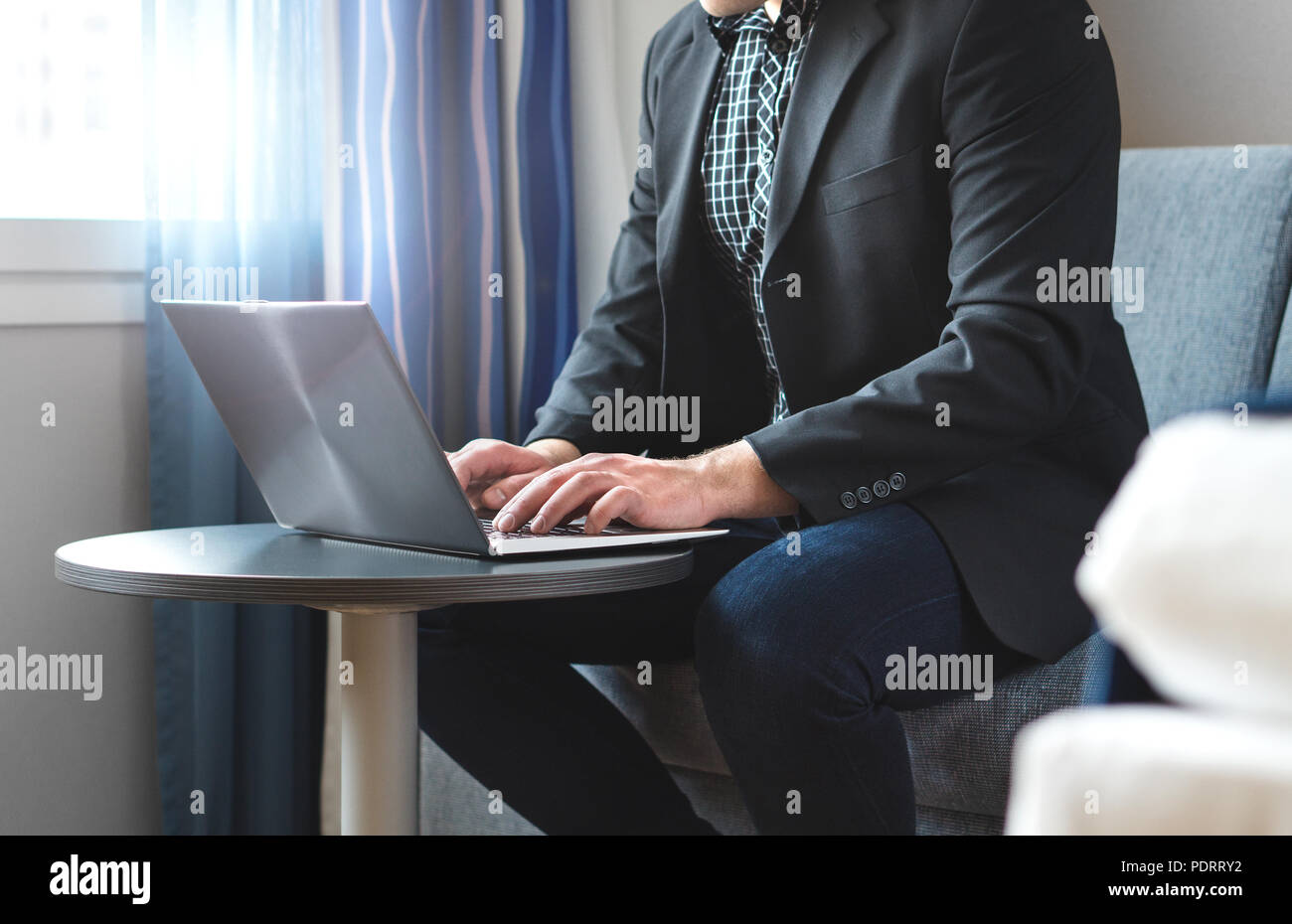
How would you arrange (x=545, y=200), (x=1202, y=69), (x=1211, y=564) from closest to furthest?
(x=1211, y=564) → (x=1202, y=69) → (x=545, y=200)

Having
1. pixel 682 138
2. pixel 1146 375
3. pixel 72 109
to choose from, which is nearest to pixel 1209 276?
pixel 1146 375

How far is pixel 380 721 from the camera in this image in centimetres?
108

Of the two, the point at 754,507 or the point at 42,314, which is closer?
the point at 754,507

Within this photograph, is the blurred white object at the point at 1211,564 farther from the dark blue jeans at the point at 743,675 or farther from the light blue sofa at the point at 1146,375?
the light blue sofa at the point at 1146,375

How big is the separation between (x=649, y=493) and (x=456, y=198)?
994 millimetres

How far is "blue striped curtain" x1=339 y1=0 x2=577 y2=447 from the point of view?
176 cm

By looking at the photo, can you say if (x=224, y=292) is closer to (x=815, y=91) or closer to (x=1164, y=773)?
(x=815, y=91)

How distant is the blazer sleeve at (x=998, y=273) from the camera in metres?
1.12

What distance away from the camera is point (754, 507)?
1.12m

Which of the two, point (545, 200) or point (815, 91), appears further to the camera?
point (545, 200)

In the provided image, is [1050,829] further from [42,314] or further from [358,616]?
[42,314]
